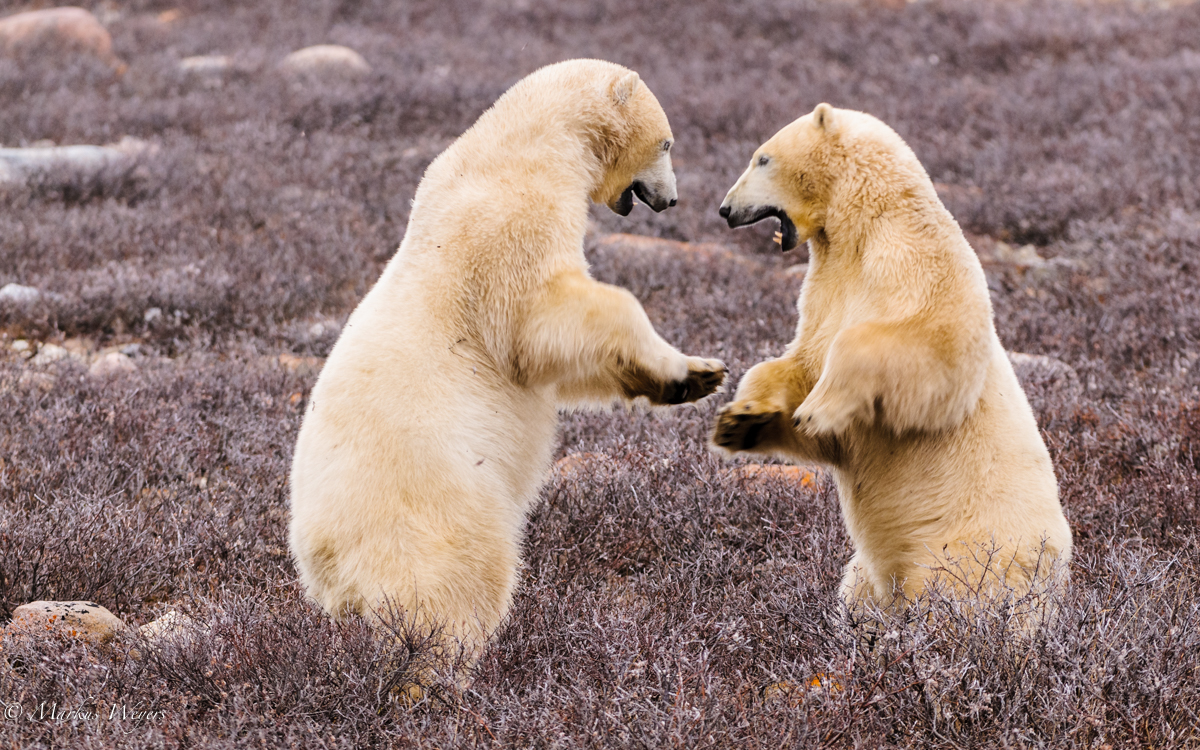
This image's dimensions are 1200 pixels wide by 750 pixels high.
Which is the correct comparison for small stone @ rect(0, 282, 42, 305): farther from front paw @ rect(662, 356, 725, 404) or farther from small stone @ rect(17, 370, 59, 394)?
→ front paw @ rect(662, 356, 725, 404)

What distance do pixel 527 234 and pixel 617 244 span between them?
4617 mm

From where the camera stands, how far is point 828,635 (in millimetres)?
2537

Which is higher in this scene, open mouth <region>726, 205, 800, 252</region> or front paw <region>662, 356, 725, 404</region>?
open mouth <region>726, 205, 800, 252</region>

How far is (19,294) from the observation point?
5.86 metres

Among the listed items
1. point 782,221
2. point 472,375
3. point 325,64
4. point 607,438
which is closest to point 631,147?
point 782,221

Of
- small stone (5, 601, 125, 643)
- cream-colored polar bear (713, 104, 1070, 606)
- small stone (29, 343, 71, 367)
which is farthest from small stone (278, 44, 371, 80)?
cream-colored polar bear (713, 104, 1070, 606)

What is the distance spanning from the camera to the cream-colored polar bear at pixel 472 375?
95.7 inches

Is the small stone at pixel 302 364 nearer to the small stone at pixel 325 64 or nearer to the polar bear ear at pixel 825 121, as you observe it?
the polar bear ear at pixel 825 121

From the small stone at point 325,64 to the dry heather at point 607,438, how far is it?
0.31 metres

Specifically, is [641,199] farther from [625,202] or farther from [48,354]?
[48,354]

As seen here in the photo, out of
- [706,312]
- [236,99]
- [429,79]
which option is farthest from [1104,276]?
[236,99]

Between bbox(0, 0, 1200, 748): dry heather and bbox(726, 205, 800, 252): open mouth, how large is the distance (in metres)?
0.98

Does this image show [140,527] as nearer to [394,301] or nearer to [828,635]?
[394,301]

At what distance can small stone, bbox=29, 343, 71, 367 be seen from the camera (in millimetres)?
5074
